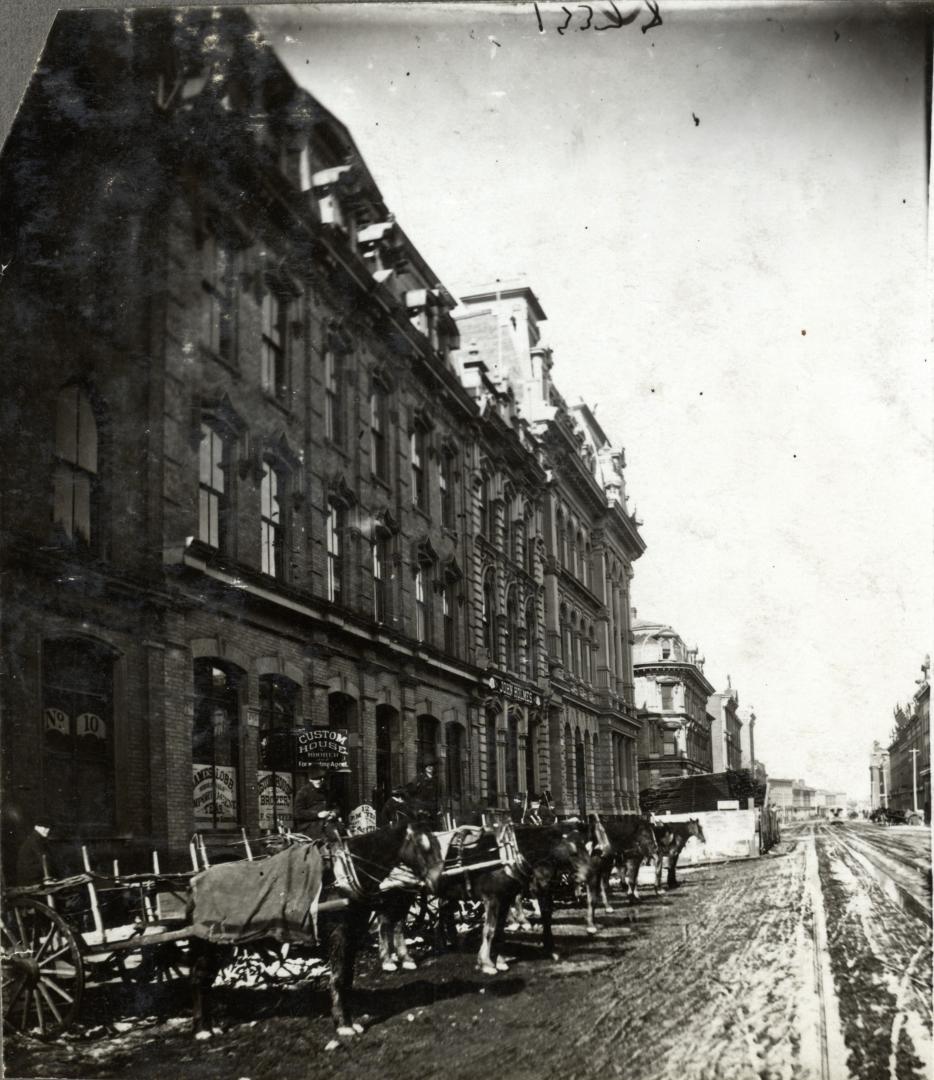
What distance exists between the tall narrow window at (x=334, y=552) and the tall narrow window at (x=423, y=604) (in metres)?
0.63

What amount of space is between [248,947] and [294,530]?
112 inches

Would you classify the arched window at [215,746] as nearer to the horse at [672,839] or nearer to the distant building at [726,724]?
the horse at [672,839]

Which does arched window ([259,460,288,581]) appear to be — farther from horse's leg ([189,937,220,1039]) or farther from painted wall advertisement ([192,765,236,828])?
horse's leg ([189,937,220,1039])

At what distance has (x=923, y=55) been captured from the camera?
7.54 meters

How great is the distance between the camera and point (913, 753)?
7352 millimetres

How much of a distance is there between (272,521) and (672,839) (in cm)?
398

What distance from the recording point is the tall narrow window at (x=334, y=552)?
8055mm

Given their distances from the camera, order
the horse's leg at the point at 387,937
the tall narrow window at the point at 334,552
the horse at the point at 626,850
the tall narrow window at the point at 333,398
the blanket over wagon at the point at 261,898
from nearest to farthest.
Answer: the blanket over wagon at the point at 261,898 → the horse's leg at the point at 387,937 → the tall narrow window at the point at 334,552 → the tall narrow window at the point at 333,398 → the horse at the point at 626,850

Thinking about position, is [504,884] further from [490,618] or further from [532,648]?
[490,618]

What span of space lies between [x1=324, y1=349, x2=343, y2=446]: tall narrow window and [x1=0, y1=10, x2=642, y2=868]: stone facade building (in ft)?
0.05

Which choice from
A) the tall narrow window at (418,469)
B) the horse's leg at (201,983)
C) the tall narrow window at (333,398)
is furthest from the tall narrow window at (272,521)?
the horse's leg at (201,983)

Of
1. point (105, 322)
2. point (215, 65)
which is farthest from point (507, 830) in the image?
point (215, 65)

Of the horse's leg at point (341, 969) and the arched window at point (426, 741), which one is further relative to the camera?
the arched window at point (426, 741)

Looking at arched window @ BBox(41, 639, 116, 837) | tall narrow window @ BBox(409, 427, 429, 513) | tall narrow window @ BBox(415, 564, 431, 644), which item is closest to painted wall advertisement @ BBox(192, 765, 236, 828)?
arched window @ BBox(41, 639, 116, 837)
